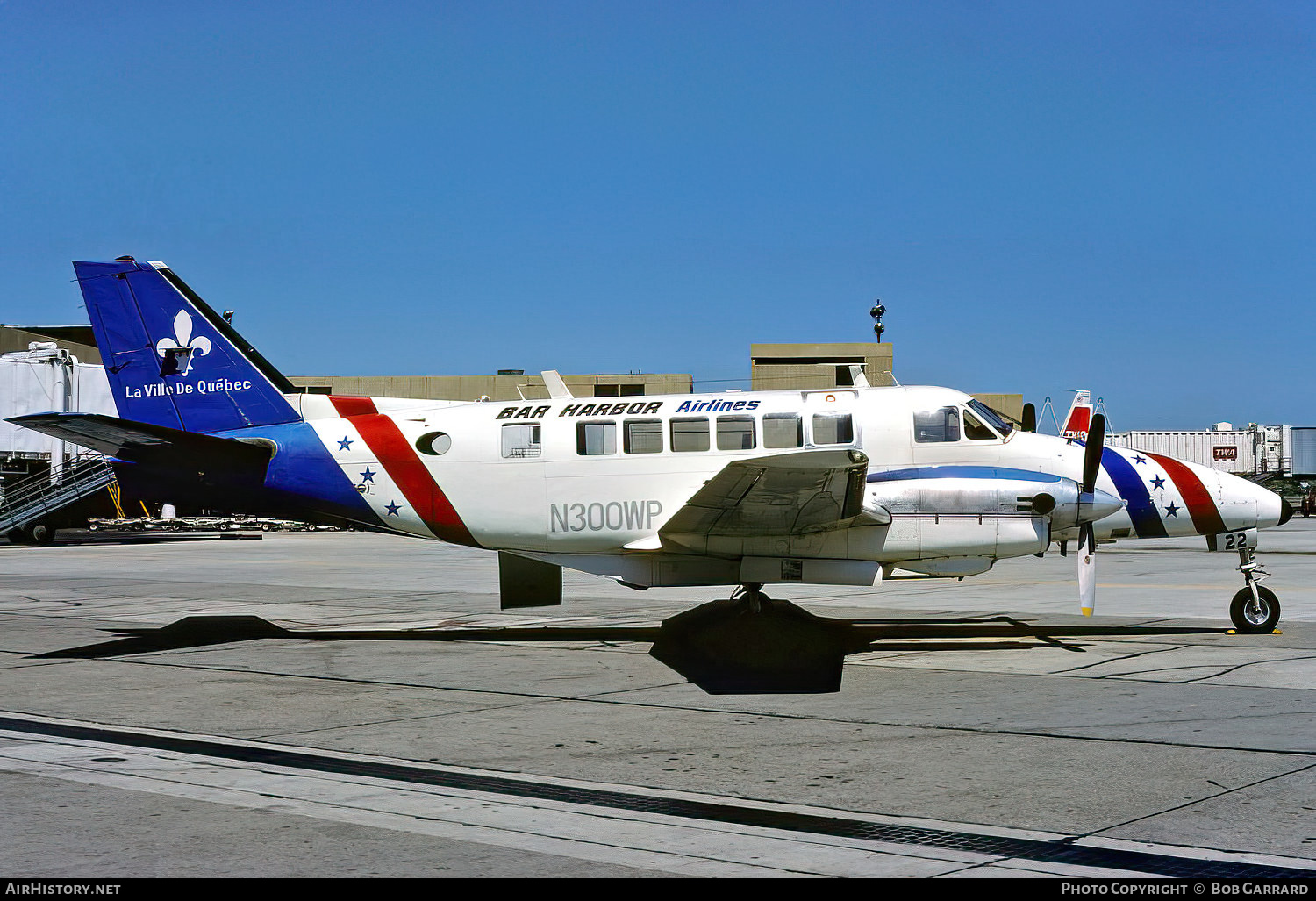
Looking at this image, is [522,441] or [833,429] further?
[522,441]

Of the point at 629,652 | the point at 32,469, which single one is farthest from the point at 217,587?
the point at 32,469

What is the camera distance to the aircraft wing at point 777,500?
1262cm

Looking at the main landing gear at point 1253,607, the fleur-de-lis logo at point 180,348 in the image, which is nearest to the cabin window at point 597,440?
the fleur-de-lis logo at point 180,348

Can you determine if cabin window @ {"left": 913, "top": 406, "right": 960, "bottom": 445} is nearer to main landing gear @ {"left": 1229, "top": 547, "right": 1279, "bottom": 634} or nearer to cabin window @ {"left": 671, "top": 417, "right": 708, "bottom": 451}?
cabin window @ {"left": 671, "top": 417, "right": 708, "bottom": 451}

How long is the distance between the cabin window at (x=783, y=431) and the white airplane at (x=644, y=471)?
0.02 m

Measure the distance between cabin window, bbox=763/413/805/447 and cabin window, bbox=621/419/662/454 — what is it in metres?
1.48

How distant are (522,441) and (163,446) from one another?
4.85 meters

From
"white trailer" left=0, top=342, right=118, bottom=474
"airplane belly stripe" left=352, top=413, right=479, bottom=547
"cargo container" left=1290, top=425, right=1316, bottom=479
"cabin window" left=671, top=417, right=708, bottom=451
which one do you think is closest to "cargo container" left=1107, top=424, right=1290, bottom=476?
"cargo container" left=1290, top=425, right=1316, bottom=479

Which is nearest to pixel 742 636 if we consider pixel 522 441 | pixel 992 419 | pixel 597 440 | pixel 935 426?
pixel 597 440

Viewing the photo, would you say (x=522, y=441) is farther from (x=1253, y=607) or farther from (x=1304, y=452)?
(x=1304, y=452)

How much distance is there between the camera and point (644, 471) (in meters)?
15.7

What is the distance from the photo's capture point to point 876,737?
944 centimetres

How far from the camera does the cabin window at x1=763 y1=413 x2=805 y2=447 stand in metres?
15.2
